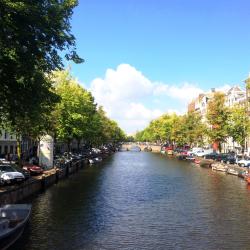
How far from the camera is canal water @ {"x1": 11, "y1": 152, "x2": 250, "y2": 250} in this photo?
33.7 meters

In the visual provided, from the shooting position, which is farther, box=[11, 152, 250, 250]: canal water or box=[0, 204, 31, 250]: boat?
box=[11, 152, 250, 250]: canal water

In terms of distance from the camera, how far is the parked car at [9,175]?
52.2 metres

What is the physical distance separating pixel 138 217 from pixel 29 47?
18.8 m

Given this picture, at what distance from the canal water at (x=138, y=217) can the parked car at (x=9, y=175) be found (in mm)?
3150

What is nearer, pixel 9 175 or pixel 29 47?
pixel 29 47

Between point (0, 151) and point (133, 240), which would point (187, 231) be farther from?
point (0, 151)

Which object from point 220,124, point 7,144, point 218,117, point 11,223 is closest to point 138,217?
point 11,223

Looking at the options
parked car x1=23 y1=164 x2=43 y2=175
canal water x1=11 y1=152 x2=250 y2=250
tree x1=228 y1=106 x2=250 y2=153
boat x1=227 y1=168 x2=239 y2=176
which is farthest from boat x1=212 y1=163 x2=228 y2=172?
parked car x1=23 y1=164 x2=43 y2=175

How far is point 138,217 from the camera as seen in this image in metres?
43.3

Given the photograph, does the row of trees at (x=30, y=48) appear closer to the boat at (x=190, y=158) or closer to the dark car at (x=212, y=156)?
the dark car at (x=212, y=156)

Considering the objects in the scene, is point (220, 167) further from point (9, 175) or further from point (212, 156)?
point (9, 175)

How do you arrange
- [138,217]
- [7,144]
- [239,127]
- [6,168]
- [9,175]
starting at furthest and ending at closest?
[239,127] < [7,144] < [6,168] < [9,175] < [138,217]

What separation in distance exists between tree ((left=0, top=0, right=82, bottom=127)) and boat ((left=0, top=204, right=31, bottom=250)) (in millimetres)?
8145

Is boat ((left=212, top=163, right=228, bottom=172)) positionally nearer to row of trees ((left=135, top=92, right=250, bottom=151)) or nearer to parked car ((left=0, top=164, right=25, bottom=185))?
row of trees ((left=135, top=92, right=250, bottom=151))
